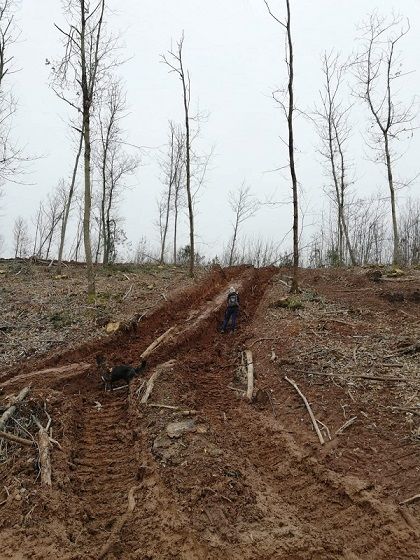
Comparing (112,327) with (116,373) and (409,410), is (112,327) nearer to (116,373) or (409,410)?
(116,373)

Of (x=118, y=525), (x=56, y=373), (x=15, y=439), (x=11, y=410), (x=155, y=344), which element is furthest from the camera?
(x=155, y=344)

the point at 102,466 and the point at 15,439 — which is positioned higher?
the point at 15,439

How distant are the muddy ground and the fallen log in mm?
208

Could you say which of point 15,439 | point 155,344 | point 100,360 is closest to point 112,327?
point 155,344

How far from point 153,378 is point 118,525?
3842mm

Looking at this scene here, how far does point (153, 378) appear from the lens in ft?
27.2

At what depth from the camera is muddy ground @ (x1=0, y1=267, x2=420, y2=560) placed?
4.34 m

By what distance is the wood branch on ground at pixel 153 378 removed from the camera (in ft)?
24.7

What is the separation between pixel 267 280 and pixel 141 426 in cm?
1341

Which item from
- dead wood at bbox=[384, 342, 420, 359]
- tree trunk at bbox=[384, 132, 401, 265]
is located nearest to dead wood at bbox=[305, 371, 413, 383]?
dead wood at bbox=[384, 342, 420, 359]

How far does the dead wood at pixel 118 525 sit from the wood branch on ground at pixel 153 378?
7.83 ft

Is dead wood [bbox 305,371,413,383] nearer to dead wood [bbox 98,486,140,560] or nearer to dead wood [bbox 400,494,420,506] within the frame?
dead wood [bbox 400,494,420,506]

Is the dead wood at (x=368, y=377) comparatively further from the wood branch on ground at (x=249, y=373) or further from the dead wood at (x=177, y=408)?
the dead wood at (x=177, y=408)

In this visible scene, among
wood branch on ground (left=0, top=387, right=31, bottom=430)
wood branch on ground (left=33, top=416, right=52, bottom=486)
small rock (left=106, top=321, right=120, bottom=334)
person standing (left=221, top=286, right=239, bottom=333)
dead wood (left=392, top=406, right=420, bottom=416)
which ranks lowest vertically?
wood branch on ground (left=33, top=416, right=52, bottom=486)
